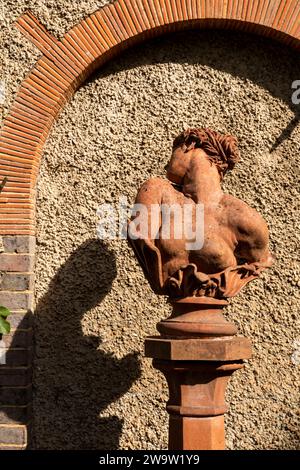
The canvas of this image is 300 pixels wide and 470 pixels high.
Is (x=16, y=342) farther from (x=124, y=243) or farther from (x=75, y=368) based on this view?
(x=124, y=243)

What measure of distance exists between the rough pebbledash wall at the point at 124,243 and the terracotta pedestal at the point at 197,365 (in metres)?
0.76

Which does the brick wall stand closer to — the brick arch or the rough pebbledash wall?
the rough pebbledash wall

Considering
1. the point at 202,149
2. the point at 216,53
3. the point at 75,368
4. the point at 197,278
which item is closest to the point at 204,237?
the point at 197,278

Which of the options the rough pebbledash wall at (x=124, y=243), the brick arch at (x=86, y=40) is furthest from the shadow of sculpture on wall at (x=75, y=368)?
the brick arch at (x=86, y=40)

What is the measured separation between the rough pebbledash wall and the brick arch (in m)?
0.08

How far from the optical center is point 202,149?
10.2 ft

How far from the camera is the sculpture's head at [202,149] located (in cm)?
310

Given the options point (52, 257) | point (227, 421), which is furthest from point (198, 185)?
point (227, 421)

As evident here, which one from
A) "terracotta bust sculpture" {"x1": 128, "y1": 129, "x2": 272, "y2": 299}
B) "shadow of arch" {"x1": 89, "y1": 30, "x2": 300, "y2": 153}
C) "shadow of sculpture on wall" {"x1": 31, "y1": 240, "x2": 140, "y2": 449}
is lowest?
"shadow of sculpture on wall" {"x1": 31, "y1": 240, "x2": 140, "y2": 449}

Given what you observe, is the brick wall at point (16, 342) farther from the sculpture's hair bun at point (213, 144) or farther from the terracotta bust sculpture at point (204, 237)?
the sculpture's hair bun at point (213, 144)

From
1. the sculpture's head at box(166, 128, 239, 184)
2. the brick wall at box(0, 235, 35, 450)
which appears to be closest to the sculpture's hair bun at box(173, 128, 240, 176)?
the sculpture's head at box(166, 128, 239, 184)

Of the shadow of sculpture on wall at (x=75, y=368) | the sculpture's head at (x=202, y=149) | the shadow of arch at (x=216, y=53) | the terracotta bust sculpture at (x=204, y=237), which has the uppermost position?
the shadow of arch at (x=216, y=53)

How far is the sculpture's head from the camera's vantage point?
10.2 ft

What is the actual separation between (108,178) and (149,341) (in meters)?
1.24
